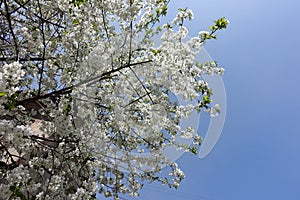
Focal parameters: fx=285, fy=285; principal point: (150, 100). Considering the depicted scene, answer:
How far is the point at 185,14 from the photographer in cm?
354

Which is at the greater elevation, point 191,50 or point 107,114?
point 191,50

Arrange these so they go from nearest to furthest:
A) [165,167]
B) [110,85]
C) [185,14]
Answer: [185,14] < [110,85] < [165,167]

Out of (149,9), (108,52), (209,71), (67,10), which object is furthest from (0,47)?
(209,71)

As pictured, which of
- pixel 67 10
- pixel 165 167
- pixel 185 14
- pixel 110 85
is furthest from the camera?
pixel 165 167

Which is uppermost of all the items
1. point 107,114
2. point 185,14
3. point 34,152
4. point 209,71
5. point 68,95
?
point 185,14

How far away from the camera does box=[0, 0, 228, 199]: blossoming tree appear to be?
3.27 metres

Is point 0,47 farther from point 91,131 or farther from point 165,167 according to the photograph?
point 165,167

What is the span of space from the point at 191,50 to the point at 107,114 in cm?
152

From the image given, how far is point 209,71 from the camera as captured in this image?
12.1 feet

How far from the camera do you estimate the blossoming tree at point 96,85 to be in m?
3.27

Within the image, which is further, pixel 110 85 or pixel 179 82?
pixel 110 85

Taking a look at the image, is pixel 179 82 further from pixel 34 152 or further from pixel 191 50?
pixel 34 152

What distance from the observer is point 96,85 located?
359 centimetres

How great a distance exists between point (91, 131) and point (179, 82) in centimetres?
126
